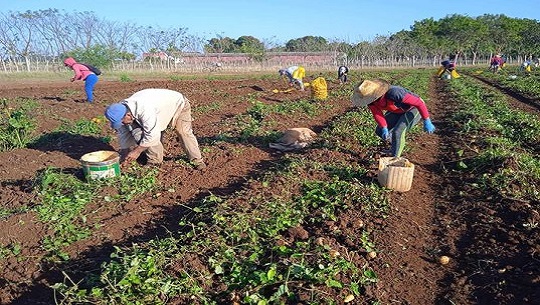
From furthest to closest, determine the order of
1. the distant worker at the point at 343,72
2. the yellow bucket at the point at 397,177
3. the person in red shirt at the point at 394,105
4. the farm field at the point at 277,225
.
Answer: the distant worker at the point at 343,72, the person in red shirt at the point at 394,105, the yellow bucket at the point at 397,177, the farm field at the point at 277,225

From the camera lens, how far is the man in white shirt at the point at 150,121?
207 inches

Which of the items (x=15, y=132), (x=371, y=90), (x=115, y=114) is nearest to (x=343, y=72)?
(x=371, y=90)

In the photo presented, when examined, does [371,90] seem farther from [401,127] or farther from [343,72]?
[343,72]

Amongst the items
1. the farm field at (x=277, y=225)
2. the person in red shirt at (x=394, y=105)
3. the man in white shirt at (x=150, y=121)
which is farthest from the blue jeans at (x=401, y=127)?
the man in white shirt at (x=150, y=121)

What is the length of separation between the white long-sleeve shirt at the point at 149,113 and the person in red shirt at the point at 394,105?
8.38 ft

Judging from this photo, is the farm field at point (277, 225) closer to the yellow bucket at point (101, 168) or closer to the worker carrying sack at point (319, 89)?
the yellow bucket at point (101, 168)

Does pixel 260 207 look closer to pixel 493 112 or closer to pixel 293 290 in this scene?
pixel 293 290

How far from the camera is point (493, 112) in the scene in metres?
9.95

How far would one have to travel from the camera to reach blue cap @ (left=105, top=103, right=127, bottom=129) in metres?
5.01

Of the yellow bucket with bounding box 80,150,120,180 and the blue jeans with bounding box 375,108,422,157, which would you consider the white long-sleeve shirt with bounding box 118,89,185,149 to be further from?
the blue jeans with bounding box 375,108,422,157

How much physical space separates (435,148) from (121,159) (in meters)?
5.07

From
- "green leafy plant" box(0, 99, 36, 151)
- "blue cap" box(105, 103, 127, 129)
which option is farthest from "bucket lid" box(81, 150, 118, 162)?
"green leafy plant" box(0, 99, 36, 151)

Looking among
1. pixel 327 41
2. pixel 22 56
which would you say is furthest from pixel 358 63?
pixel 22 56

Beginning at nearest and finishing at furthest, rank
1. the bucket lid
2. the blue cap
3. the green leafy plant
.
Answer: the blue cap → the bucket lid → the green leafy plant
